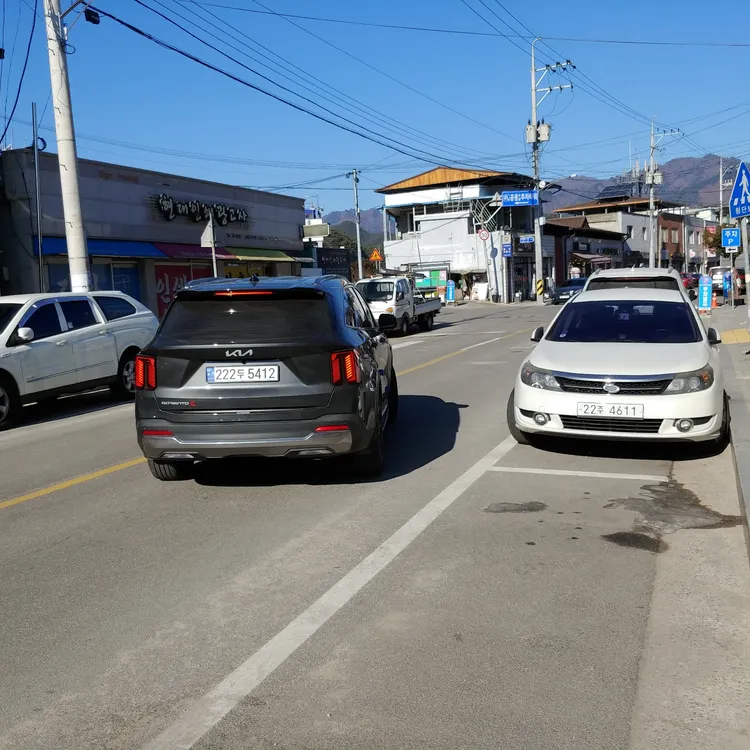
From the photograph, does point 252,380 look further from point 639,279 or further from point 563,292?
point 563,292

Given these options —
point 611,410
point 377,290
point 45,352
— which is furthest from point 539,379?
point 377,290

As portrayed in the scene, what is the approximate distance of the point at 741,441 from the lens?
7523 millimetres

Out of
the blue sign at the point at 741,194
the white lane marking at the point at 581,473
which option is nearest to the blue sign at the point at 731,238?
the blue sign at the point at 741,194

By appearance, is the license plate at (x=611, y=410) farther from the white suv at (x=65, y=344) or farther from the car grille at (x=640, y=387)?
the white suv at (x=65, y=344)

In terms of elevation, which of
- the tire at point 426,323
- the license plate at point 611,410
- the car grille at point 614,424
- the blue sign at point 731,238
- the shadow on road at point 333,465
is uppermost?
the blue sign at point 731,238

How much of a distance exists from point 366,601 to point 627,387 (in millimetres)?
3754

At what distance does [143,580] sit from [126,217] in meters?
23.9

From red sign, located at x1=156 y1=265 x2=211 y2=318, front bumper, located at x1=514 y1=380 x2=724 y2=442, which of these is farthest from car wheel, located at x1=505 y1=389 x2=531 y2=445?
red sign, located at x1=156 y1=265 x2=211 y2=318

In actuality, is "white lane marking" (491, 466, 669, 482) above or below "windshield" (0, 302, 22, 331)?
below

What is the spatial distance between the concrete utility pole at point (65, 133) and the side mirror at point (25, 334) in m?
5.45

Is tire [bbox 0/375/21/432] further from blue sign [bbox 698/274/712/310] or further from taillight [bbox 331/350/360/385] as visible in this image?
blue sign [bbox 698/274/712/310]

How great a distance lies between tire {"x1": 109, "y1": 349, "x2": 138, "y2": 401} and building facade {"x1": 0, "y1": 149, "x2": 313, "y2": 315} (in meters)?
7.87

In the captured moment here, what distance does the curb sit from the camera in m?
5.78

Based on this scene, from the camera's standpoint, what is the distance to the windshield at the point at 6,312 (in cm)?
1152
